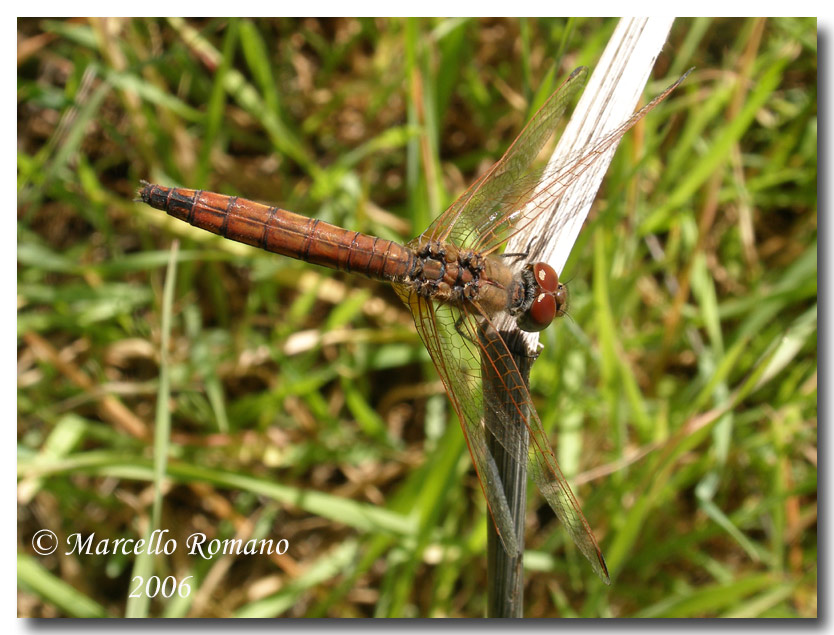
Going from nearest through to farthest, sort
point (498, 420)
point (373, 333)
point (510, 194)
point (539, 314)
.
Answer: point (498, 420), point (539, 314), point (510, 194), point (373, 333)

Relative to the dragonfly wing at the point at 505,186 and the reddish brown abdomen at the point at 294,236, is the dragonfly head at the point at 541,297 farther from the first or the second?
the reddish brown abdomen at the point at 294,236

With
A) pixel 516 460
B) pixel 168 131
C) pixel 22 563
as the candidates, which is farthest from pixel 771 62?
pixel 22 563

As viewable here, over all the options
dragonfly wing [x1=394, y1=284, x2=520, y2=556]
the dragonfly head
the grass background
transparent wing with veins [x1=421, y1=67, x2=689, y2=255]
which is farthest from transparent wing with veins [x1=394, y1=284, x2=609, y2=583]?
the grass background

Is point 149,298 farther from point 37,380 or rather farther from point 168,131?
point 168,131

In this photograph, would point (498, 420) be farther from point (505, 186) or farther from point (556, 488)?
point (505, 186)

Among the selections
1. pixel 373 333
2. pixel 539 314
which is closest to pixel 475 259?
pixel 539 314
